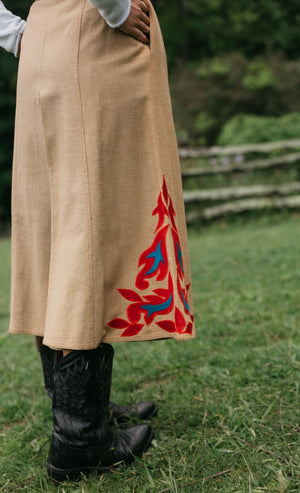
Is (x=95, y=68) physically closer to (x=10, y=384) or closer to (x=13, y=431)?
(x=13, y=431)

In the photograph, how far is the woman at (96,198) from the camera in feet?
4.93

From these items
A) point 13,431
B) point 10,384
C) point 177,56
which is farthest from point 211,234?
point 177,56

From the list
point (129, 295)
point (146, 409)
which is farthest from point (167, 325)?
point (146, 409)

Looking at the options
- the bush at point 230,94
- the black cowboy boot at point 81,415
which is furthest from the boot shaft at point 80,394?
the bush at point 230,94

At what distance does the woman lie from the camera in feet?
4.93

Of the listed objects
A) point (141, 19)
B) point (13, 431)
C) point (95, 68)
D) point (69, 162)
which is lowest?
point (13, 431)

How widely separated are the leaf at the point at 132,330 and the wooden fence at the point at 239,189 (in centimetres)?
627

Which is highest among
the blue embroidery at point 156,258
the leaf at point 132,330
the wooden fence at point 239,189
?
the wooden fence at point 239,189

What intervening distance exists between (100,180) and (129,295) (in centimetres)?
36

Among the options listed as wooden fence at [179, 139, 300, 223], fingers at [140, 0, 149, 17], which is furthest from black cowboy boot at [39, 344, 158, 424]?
wooden fence at [179, 139, 300, 223]

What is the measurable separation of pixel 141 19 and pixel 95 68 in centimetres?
23

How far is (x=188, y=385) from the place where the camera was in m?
2.23

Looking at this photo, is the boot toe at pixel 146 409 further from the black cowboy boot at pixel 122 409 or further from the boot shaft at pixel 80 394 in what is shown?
the boot shaft at pixel 80 394

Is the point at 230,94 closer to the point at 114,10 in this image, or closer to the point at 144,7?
the point at 144,7
